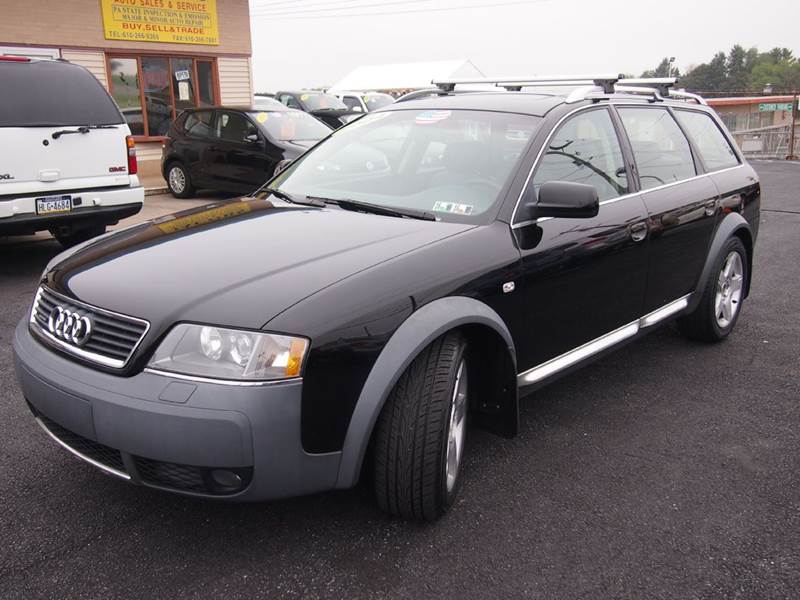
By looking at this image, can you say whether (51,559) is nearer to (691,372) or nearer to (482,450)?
(482,450)

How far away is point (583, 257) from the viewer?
11.1 feet

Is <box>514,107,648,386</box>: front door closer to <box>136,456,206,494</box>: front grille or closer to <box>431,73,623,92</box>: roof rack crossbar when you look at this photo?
<box>431,73,623,92</box>: roof rack crossbar

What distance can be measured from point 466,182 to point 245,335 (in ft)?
4.81

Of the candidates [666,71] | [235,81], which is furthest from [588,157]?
[666,71]

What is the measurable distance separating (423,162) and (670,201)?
59.6 inches

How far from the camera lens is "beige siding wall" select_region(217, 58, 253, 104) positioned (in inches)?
624

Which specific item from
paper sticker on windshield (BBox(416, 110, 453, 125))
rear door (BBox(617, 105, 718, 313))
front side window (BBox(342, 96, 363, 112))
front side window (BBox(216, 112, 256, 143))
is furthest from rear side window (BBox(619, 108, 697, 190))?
front side window (BBox(342, 96, 363, 112))

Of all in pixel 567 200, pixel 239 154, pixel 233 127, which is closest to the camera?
pixel 567 200

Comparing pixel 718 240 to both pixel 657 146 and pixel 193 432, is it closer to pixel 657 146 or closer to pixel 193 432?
pixel 657 146

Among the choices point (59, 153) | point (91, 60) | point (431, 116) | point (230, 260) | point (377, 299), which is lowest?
point (377, 299)

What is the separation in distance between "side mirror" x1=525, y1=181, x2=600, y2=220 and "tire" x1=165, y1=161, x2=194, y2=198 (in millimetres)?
10073

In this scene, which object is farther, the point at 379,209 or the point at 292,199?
the point at 292,199

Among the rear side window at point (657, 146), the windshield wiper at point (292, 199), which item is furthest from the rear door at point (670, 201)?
the windshield wiper at point (292, 199)

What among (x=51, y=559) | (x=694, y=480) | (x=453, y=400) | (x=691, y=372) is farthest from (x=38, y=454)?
(x=691, y=372)
